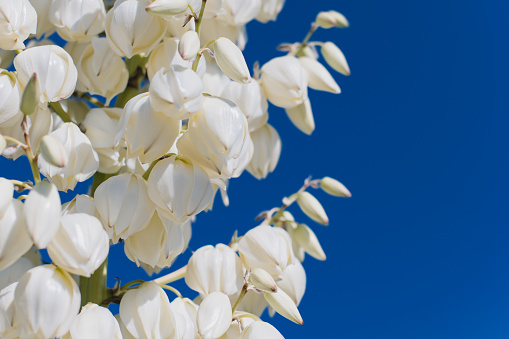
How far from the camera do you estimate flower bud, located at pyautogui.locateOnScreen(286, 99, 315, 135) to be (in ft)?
2.66

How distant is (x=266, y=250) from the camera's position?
2.19 ft

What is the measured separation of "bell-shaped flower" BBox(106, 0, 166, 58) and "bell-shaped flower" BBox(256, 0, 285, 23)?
0.23 metres

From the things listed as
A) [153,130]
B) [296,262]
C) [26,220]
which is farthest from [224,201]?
[26,220]

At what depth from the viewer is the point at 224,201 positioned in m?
0.74

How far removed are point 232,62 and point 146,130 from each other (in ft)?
0.32

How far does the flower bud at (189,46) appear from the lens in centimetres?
55

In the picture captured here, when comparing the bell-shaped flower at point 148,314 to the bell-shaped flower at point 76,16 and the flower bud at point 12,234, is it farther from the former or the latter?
the bell-shaped flower at point 76,16

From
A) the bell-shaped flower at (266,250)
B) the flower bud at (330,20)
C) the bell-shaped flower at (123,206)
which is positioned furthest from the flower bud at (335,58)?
the bell-shaped flower at (123,206)

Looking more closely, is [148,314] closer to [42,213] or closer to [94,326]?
[94,326]

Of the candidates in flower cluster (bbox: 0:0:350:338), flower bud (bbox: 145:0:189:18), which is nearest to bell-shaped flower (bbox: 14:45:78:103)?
flower cluster (bbox: 0:0:350:338)

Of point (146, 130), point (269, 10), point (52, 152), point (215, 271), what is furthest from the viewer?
point (269, 10)

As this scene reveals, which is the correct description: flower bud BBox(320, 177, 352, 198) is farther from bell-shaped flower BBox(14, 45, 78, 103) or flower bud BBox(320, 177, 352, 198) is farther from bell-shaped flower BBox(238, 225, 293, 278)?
bell-shaped flower BBox(14, 45, 78, 103)

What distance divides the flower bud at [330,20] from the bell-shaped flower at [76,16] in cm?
30

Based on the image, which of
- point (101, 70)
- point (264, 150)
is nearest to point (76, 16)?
point (101, 70)
